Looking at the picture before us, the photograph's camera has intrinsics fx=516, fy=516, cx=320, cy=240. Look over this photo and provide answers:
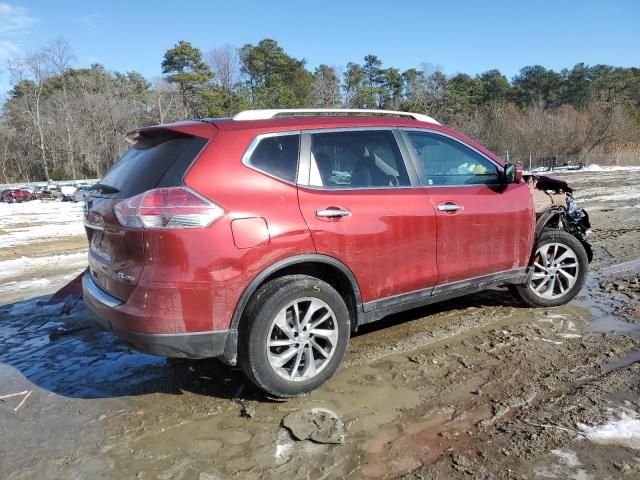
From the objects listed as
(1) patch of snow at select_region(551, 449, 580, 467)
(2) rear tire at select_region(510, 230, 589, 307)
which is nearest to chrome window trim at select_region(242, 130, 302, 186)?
(1) patch of snow at select_region(551, 449, 580, 467)

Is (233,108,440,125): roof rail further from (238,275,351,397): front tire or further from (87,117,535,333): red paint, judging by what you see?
(238,275,351,397): front tire

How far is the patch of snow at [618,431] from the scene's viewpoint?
2.84 metres

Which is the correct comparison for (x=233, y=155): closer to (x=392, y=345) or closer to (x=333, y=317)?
(x=333, y=317)

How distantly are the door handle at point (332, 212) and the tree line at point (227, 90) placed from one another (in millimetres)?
54367

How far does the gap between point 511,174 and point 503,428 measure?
2.31 metres

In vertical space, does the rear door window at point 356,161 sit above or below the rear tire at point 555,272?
above

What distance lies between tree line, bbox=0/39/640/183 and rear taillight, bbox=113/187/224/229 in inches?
2154

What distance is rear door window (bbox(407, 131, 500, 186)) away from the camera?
419 cm

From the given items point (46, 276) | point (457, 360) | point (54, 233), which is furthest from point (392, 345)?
point (54, 233)

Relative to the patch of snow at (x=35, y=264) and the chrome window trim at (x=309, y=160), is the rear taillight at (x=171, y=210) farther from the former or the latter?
the patch of snow at (x=35, y=264)

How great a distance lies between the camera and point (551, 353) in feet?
13.3

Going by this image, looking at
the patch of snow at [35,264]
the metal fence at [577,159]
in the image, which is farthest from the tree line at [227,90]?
the patch of snow at [35,264]

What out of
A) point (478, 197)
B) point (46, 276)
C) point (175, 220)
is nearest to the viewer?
point (175, 220)

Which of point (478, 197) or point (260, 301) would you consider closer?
point (260, 301)
